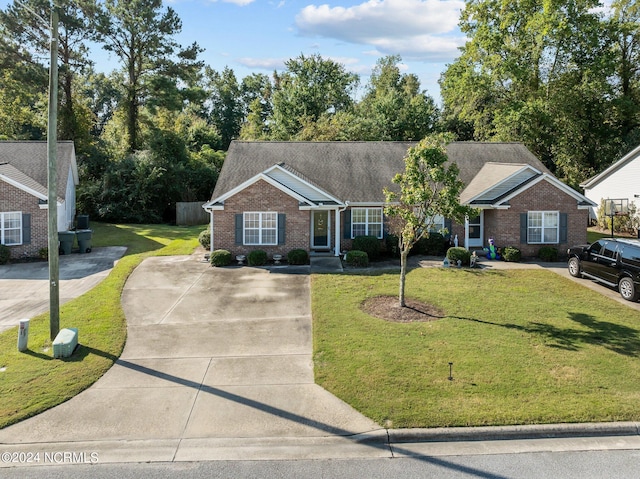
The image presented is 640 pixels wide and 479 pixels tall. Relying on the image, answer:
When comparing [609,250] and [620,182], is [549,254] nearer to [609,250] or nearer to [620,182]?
[609,250]

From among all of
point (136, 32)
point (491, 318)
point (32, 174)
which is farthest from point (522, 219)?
point (136, 32)

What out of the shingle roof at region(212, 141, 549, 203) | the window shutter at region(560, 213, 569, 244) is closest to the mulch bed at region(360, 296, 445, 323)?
the shingle roof at region(212, 141, 549, 203)

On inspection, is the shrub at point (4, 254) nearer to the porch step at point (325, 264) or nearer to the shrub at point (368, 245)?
the porch step at point (325, 264)

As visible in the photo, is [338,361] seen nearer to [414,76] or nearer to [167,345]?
[167,345]

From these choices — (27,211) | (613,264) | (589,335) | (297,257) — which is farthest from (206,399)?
(27,211)

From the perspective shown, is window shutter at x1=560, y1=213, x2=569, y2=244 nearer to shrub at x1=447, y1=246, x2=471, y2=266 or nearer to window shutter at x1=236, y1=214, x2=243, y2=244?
shrub at x1=447, y1=246, x2=471, y2=266

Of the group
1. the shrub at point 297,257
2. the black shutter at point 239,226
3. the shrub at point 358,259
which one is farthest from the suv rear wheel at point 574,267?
the black shutter at point 239,226
